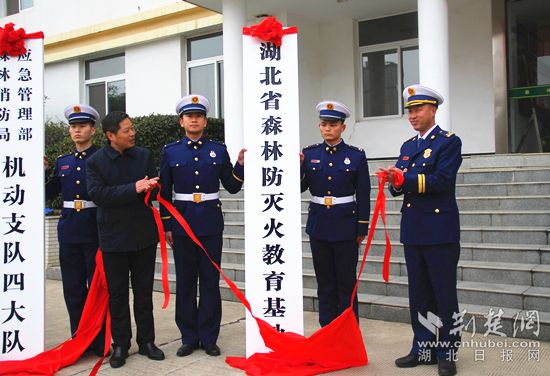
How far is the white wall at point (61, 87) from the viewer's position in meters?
13.1

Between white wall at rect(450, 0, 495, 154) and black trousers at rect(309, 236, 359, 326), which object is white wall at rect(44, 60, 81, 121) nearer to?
white wall at rect(450, 0, 495, 154)

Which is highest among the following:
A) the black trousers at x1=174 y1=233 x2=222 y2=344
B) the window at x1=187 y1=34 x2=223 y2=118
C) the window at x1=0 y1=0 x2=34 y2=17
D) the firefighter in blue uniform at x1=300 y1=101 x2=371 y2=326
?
the window at x1=0 y1=0 x2=34 y2=17

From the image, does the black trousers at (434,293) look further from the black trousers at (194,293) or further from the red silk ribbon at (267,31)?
the red silk ribbon at (267,31)

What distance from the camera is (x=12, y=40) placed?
388 cm

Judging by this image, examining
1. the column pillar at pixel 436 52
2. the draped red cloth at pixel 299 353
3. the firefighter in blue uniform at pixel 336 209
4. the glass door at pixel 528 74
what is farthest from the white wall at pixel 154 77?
the draped red cloth at pixel 299 353

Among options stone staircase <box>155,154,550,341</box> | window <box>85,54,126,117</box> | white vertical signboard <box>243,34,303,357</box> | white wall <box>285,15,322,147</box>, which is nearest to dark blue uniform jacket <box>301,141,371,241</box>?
white vertical signboard <box>243,34,303,357</box>

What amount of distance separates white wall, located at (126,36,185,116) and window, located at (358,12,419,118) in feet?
12.8

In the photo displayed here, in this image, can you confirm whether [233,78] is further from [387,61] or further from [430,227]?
[430,227]

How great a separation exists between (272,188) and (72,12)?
37.0 feet

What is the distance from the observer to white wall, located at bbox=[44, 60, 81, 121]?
43.0ft

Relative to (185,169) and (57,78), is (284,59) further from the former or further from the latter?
(57,78)

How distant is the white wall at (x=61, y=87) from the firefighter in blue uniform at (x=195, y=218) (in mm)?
10069

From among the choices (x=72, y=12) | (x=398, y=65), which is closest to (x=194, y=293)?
(x=398, y=65)

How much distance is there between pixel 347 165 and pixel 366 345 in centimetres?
137
